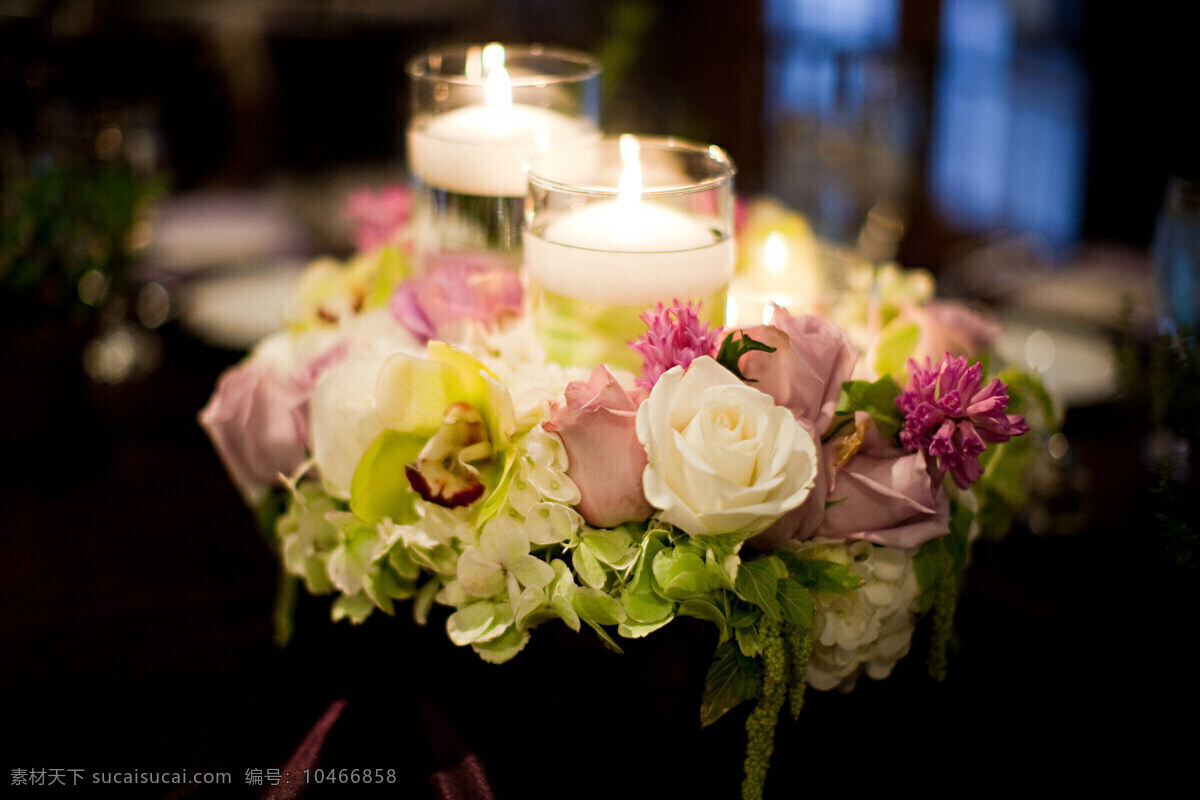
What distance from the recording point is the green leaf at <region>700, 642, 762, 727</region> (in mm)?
565

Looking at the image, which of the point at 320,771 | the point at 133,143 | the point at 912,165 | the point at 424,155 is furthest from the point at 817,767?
the point at 912,165

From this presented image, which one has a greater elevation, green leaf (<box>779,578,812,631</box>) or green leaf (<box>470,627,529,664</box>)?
green leaf (<box>779,578,812,631</box>)

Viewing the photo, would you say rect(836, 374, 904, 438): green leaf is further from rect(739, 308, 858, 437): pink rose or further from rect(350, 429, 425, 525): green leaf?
rect(350, 429, 425, 525): green leaf

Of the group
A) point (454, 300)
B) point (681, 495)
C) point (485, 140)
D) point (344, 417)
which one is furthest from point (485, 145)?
point (681, 495)

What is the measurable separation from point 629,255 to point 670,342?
9cm

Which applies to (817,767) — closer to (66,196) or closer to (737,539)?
(737,539)

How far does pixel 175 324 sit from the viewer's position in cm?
130

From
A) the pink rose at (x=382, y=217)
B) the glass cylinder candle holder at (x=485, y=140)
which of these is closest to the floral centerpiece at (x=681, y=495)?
the glass cylinder candle holder at (x=485, y=140)

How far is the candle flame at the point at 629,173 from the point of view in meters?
0.67

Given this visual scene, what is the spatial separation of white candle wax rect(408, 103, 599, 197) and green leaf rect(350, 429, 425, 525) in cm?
24

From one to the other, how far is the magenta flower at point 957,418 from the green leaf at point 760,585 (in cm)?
11

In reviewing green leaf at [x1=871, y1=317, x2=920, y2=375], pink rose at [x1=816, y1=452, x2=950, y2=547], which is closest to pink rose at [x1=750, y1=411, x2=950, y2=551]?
pink rose at [x1=816, y1=452, x2=950, y2=547]

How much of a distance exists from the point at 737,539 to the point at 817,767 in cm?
20

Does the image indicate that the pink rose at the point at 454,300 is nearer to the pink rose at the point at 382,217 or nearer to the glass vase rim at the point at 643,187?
the glass vase rim at the point at 643,187
